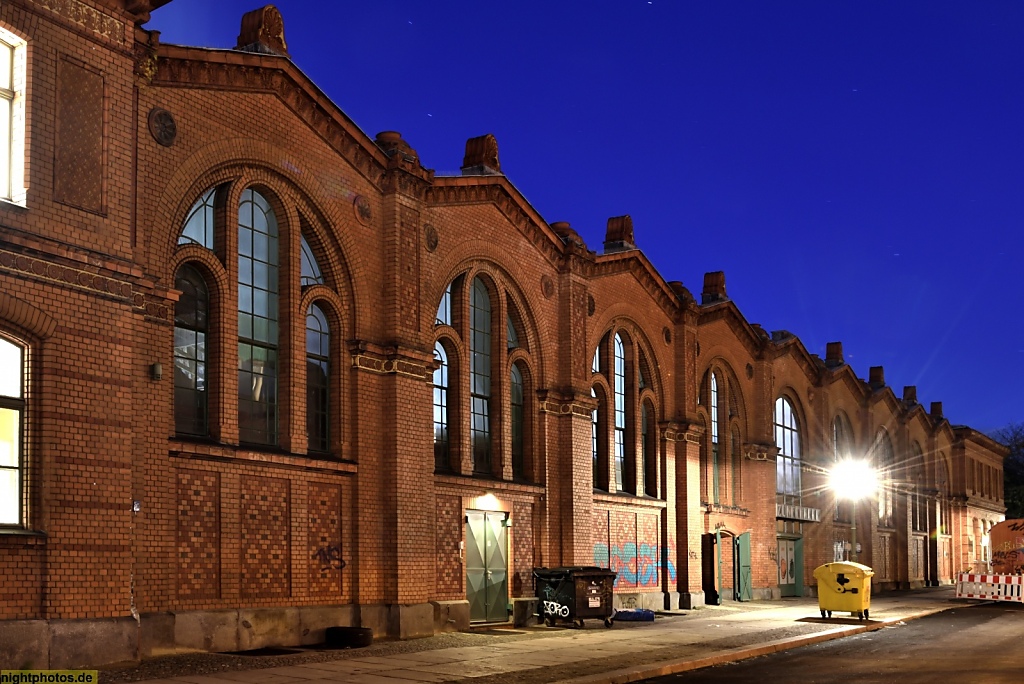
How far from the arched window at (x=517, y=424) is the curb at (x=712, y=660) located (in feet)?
25.0

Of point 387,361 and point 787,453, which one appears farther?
point 787,453

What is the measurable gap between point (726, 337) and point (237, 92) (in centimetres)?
2204

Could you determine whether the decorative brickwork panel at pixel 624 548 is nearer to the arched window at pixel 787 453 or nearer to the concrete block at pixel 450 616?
the concrete block at pixel 450 616

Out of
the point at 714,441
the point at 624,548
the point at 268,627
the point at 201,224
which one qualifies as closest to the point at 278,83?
the point at 201,224

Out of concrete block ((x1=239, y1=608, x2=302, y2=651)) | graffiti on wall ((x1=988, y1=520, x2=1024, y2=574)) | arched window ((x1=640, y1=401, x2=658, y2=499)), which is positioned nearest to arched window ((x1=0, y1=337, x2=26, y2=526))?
concrete block ((x1=239, y1=608, x2=302, y2=651))

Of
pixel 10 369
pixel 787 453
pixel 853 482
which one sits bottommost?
pixel 853 482

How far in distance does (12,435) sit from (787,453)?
107ft

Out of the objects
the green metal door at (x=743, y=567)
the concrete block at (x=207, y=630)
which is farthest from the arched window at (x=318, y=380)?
the green metal door at (x=743, y=567)

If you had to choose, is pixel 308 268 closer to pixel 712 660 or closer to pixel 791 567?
pixel 712 660

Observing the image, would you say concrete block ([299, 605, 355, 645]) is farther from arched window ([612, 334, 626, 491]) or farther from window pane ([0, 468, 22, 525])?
arched window ([612, 334, 626, 491])

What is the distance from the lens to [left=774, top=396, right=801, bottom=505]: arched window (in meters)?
42.8

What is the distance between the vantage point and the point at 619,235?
1335 inches

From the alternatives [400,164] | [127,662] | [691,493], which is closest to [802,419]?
[691,493]

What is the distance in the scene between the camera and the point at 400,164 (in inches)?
929
